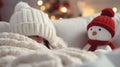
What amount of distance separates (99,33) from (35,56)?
0.81 m

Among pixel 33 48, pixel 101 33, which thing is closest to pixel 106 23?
pixel 101 33

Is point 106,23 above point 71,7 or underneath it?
above

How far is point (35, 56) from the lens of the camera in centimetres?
56

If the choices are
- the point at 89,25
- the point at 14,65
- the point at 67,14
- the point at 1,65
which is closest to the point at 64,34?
the point at 89,25

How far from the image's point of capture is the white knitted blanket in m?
0.54

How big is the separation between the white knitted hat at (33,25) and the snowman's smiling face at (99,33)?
19 cm

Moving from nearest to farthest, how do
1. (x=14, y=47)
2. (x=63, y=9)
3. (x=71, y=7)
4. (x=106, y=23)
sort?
(x=14, y=47)
(x=106, y=23)
(x=63, y=9)
(x=71, y=7)

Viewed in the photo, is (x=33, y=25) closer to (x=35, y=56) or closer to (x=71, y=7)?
(x=35, y=56)

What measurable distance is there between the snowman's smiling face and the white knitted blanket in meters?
0.49

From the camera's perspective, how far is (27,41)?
91 centimetres

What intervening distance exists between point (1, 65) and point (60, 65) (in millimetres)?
235

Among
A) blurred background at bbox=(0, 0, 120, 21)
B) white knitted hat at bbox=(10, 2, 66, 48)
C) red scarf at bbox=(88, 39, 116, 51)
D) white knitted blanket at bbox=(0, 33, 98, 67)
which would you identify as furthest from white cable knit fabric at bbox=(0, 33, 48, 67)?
blurred background at bbox=(0, 0, 120, 21)

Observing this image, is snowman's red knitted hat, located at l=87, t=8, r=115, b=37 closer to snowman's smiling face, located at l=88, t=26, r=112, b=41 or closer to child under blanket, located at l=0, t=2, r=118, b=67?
snowman's smiling face, located at l=88, t=26, r=112, b=41

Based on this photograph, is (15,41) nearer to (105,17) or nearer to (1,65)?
(1,65)
